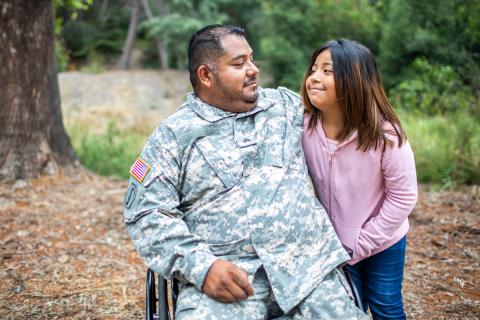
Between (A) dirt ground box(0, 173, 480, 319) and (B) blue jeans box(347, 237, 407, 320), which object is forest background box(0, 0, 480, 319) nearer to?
(A) dirt ground box(0, 173, 480, 319)

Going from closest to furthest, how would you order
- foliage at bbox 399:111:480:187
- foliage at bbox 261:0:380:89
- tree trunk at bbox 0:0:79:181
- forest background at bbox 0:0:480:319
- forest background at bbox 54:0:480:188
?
forest background at bbox 0:0:480:319 → tree trunk at bbox 0:0:79:181 → foliage at bbox 399:111:480:187 → forest background at bbox 54:0:480:188 → foliage at bbox 261:0:380:89

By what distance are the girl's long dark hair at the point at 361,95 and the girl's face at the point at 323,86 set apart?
2 centimetres

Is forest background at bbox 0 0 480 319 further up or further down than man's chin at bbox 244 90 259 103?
further down

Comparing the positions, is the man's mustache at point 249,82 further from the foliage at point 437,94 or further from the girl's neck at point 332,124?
the foliage at point 437,94

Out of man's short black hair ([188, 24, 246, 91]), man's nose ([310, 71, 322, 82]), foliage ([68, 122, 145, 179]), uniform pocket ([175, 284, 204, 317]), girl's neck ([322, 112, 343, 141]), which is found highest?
man's short black hair ([188, 24, 246, 91])

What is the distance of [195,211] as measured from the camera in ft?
7.30

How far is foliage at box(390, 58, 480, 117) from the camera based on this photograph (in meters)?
7.02

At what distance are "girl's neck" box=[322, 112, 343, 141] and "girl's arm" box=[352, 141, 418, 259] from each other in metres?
0.26

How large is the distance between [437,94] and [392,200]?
7.85 meters

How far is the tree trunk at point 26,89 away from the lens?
544cm

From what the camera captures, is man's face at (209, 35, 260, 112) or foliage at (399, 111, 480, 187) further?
foliage at (399, 111, 480, 187)

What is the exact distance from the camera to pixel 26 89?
5.59m

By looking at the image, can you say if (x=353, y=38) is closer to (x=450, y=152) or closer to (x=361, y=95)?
(x=450, y=152)

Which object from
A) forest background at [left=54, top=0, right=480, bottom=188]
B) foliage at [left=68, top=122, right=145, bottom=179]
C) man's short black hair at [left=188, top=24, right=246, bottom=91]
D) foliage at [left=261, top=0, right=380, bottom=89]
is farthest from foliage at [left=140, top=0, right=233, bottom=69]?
man's short black hair at [left=188, top=24, right=246, bottom=91]
